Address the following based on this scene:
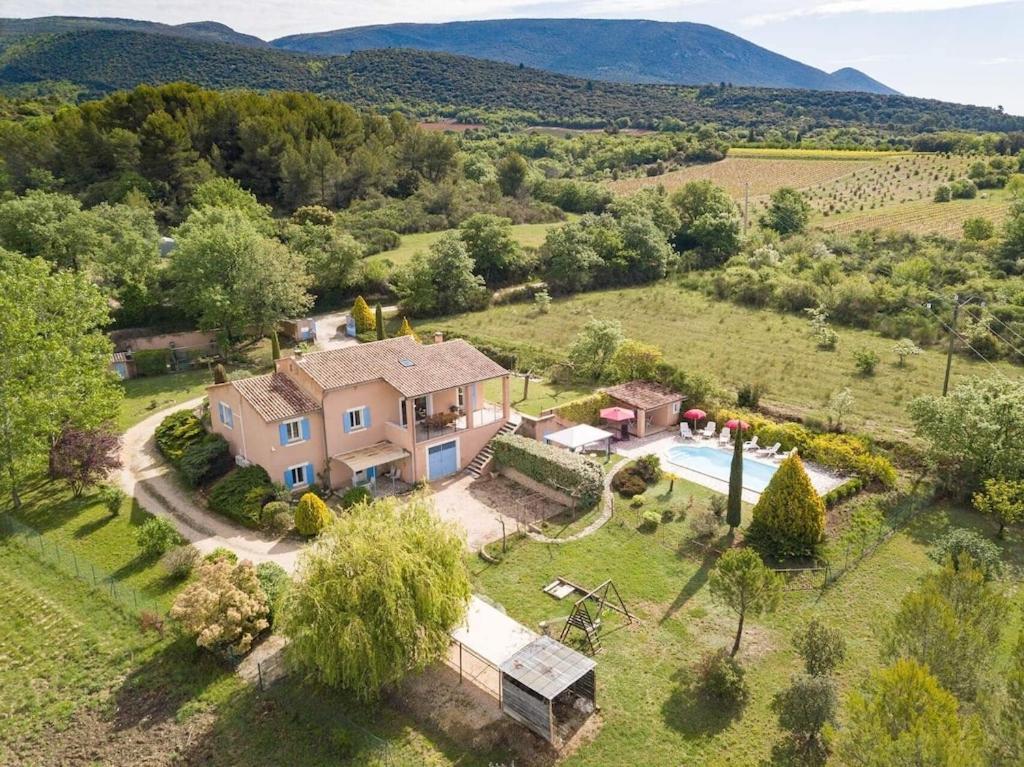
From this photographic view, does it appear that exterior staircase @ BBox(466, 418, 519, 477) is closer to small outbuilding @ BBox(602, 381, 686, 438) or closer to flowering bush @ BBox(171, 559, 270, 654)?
small outbuilding @ BBox(602, 381, 686, 438)

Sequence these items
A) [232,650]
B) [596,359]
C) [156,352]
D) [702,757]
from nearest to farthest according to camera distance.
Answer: [702,757] < [232,650] < [596,359] < [156,352]

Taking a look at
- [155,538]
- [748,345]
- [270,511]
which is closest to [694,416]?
[748,345]

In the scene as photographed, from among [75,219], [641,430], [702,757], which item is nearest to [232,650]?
[702,757]

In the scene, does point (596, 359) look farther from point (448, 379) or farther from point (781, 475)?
point (781, 475)

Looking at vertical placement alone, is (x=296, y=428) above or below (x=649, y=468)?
above

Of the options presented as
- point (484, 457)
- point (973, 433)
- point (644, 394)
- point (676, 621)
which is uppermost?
point (973, 433)

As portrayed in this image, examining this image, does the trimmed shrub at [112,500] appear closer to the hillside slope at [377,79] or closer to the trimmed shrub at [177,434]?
the trimmed shrub at [177,434]

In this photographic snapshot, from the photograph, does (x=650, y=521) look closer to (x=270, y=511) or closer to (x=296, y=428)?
(x=270, y=511)
